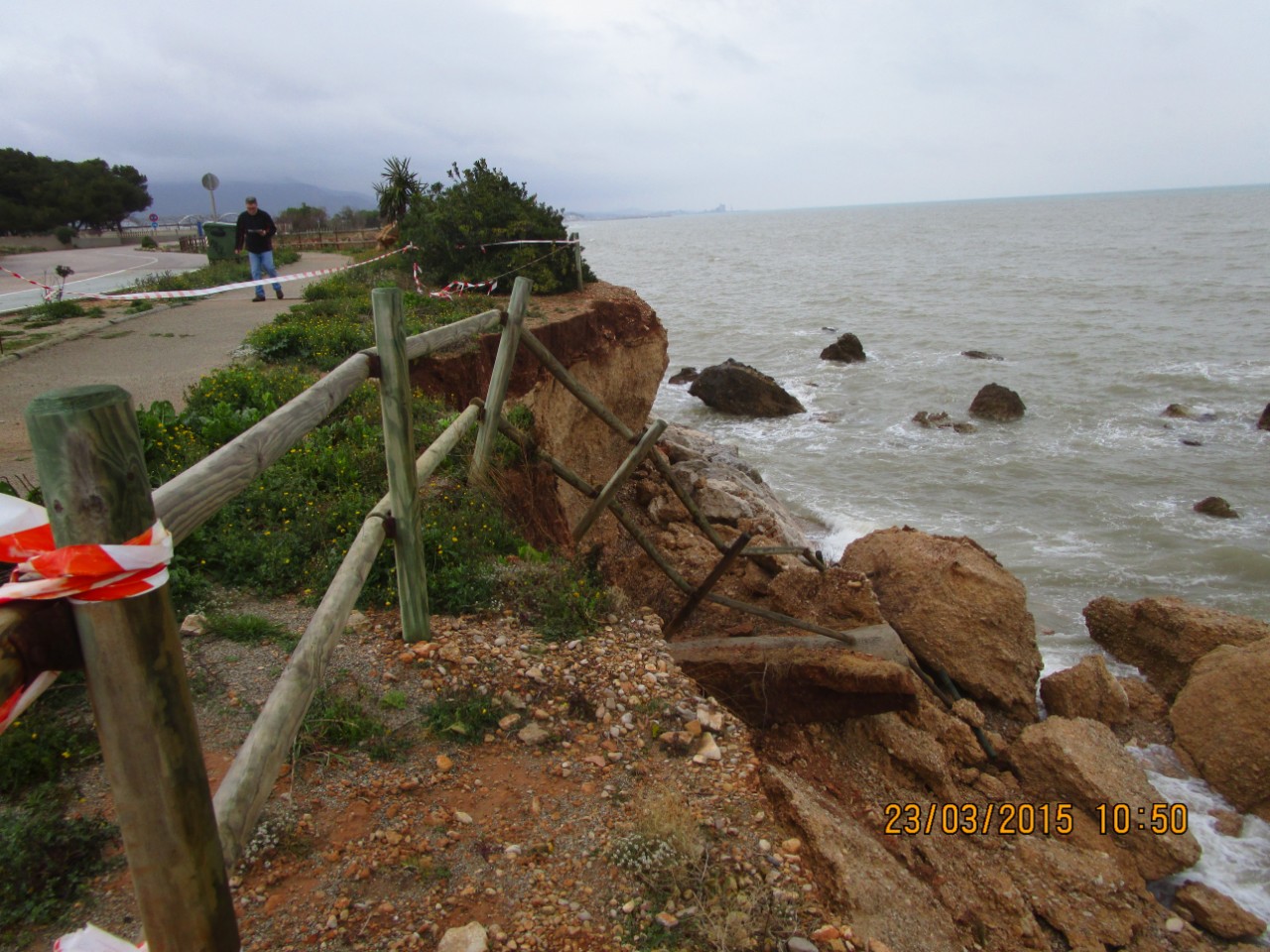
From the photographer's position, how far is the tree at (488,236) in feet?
40.8

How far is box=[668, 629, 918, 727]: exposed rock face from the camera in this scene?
16.9ft

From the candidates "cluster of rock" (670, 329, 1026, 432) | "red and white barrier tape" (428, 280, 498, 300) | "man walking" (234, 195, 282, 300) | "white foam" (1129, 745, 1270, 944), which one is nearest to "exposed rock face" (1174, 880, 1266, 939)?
"white foam" (1129, 745, 1270, 944)

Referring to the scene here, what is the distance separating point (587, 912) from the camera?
2.59 m

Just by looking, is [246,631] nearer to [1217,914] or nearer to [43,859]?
[43,859]

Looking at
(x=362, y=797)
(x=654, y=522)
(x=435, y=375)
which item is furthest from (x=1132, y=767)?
(x=435, y=375)

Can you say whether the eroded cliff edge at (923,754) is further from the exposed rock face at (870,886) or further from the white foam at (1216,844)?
the white foam at (1216,844)

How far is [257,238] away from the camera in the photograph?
13102 millimetres

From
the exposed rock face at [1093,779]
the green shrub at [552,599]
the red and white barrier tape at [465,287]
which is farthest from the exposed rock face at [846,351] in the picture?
the green shrub at [552,599]

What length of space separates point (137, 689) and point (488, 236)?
40.1 ft

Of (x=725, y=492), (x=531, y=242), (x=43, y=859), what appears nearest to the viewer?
(x=43, y=859)

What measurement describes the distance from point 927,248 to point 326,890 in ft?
256

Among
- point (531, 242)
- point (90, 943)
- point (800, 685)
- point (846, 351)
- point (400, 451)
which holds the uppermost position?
point (531, 242)

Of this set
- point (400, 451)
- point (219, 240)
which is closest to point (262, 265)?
point (219, 240)
